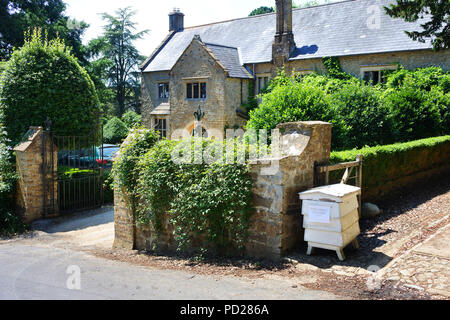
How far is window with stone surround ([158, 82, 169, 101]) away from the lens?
27938mm

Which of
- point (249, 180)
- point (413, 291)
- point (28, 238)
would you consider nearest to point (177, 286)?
point (249, 180)

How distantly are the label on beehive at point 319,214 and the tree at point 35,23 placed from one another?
19.0 m

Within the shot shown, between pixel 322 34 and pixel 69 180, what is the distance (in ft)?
54.1

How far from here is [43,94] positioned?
12180 mm

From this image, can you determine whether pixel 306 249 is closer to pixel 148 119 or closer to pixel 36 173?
pixel 36 173

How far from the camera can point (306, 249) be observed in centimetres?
660

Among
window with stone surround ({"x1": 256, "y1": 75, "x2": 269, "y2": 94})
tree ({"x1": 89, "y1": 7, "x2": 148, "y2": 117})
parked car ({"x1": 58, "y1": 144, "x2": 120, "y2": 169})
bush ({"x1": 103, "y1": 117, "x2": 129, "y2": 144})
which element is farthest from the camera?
tree ({"x1": 89, "y1": 7, "x2": 148, "y2": 117})

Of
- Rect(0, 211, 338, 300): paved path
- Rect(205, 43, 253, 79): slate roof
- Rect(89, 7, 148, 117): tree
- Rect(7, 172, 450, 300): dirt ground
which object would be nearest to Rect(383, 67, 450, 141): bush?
Rect(7, 172, 450, 300): dirt ground

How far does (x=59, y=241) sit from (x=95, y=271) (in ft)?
13.9

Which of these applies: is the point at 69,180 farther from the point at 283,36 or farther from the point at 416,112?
the point at 283,36

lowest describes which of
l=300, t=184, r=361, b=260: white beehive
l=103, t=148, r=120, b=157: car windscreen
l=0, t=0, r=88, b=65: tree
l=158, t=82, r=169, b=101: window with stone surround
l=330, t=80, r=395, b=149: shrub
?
l=300, t=184, r=361, b=260: white beehive

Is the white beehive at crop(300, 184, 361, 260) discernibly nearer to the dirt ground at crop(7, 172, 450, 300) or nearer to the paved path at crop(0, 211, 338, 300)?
the dirt ground at crop(7, 172, 450, 300)

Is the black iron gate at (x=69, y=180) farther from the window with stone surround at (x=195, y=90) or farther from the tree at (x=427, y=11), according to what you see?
the tree at (x=427, y=11)

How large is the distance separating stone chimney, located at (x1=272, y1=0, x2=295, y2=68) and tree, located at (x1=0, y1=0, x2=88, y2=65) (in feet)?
40.4
